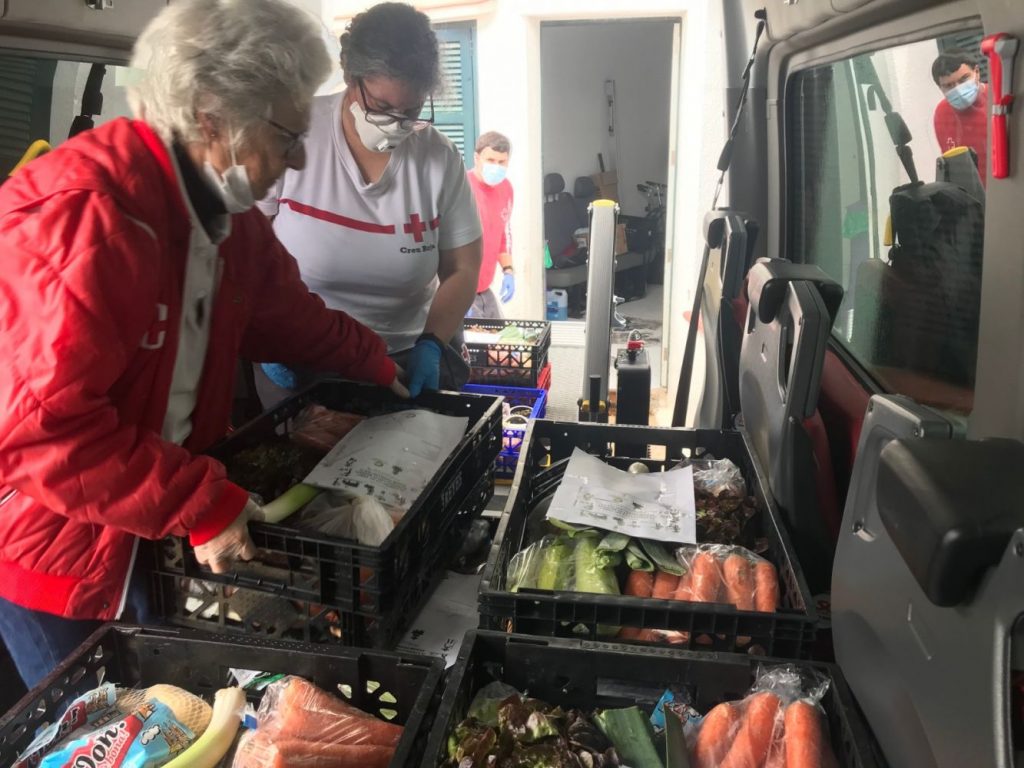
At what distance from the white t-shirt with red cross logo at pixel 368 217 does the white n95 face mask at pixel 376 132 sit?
0.05 m

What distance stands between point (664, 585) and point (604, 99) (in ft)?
25.8

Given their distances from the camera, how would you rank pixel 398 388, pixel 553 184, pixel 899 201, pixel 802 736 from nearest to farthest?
1. pixel 802 736
2. pixel 899 201
3. pixel 398 388
4. pixel 553 184

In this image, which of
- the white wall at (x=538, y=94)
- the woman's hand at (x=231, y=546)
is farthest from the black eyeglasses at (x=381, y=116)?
the white wall at (x=538, y=94)

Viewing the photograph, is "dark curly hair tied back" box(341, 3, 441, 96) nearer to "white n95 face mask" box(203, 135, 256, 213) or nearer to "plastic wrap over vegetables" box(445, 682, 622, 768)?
"white n95 face mask" box(203, 135, 256, 213)

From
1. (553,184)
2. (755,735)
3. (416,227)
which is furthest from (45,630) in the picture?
(553,184)

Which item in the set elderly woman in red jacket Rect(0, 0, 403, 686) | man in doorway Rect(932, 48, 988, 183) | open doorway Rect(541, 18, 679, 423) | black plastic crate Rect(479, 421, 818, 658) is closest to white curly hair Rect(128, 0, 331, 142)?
elderly woman in red jacket Rect(0, 0, 403, 686)

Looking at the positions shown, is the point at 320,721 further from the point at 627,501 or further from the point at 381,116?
the point at 381,116

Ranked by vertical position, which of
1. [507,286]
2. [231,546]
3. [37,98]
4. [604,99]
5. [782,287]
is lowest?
[231,546]

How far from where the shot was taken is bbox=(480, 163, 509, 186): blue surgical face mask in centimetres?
489

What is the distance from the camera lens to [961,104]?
142cm

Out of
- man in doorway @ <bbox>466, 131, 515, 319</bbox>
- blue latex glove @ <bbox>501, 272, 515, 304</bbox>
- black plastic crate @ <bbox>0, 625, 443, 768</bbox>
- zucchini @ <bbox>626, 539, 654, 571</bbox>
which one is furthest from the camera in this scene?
blue latex glove @ <bbox>501, 272, 515, 304</bbox>

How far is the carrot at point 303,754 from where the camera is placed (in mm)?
1013

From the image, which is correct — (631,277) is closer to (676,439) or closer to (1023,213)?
(676,439)

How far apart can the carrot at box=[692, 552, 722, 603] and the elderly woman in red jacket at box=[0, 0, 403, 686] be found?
741 millimetres
